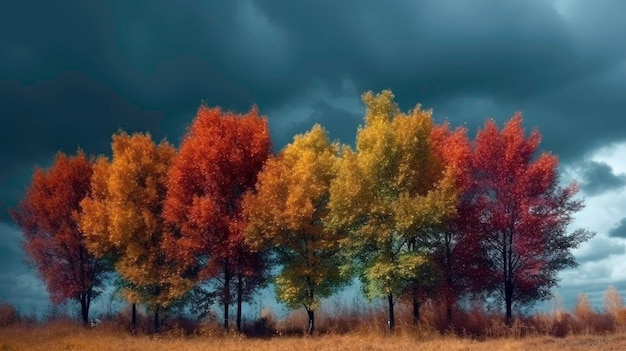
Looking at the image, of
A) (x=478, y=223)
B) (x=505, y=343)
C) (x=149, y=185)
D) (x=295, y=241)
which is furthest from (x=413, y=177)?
(x=149, y=185)

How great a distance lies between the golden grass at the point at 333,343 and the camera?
31.0 metres

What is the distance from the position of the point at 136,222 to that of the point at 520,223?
85.0ft

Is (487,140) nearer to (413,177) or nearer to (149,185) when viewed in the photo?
(413,177)

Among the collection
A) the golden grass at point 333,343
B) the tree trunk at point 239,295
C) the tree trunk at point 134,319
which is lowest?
the golden grass at point 333,343

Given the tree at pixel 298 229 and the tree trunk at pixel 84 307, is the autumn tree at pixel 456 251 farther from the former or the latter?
the tree trunk at pixel 84 307

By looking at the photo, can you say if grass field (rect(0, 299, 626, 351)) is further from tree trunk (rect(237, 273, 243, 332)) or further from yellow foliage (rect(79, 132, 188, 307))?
yellow foliage (rect(79, 132, 188, 307))

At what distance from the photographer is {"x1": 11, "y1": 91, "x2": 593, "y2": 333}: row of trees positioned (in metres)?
38.5

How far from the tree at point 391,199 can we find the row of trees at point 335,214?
9 centimetres

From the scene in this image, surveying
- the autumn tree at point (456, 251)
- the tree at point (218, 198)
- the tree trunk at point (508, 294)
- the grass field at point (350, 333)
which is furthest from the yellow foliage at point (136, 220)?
the tree trunk at point (508, 294)

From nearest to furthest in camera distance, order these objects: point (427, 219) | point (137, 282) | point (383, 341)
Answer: point (383, 341)
point (427, 219)
point (137, 282)

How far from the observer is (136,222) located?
44.8m

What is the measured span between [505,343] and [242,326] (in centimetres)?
1905

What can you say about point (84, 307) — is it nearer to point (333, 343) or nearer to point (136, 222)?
point (136, 222)

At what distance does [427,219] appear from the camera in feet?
121
